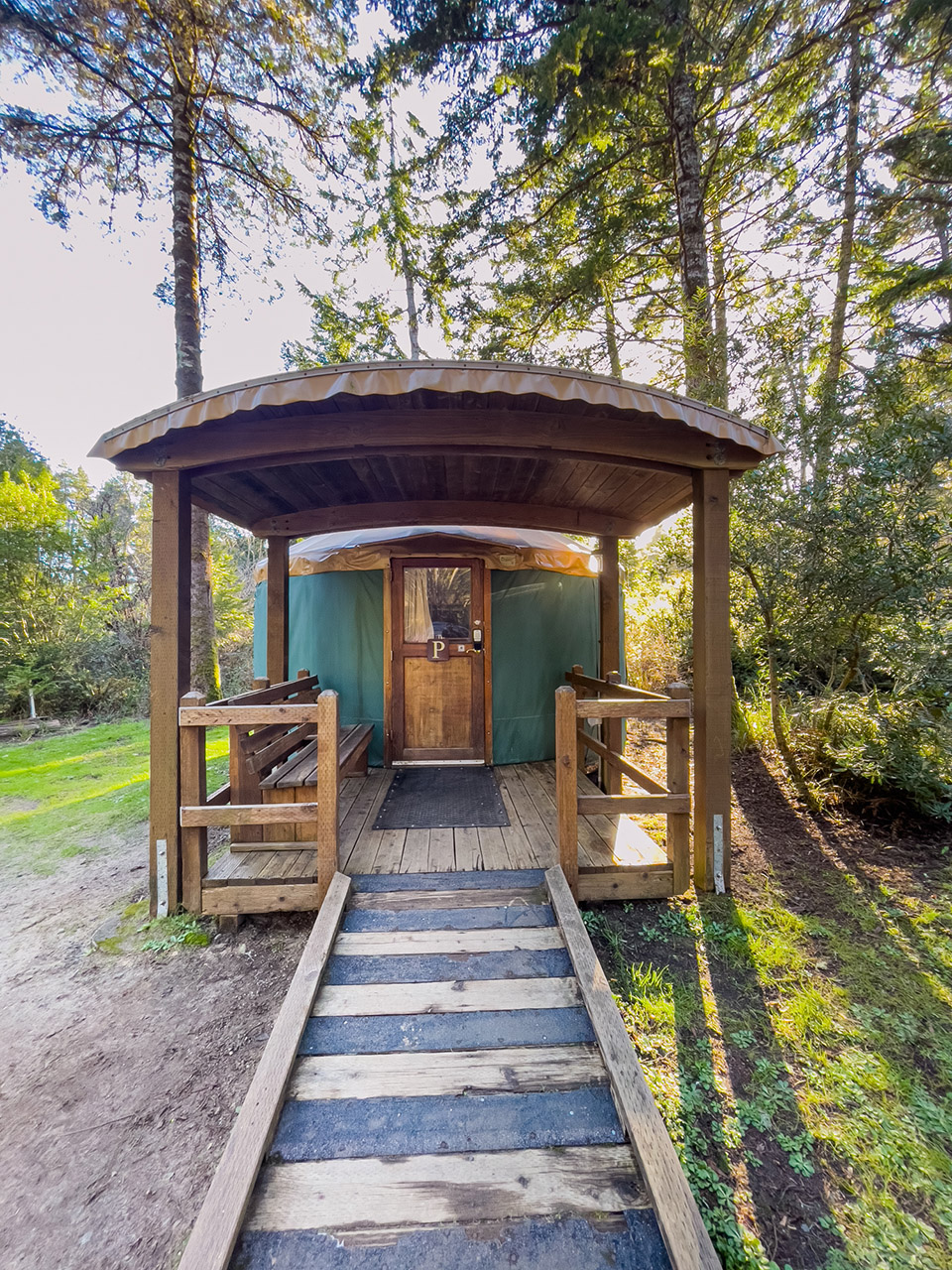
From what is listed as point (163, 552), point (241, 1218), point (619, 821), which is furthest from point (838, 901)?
point (163, 552)

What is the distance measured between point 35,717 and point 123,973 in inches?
293

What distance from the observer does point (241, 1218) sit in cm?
110

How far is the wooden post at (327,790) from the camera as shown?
7.28 feet

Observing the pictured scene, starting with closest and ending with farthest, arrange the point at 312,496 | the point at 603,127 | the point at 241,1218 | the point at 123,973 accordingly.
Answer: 1. the point at 241,1218
2. the point at 123,973
3. the point at 312,496
4. the point at 603,127

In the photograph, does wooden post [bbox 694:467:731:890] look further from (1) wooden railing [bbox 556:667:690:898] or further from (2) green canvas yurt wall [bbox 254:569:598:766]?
(2) green canvas yurt wall [bbox 254:569:598:766]

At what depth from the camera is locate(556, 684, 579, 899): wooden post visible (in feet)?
7.30

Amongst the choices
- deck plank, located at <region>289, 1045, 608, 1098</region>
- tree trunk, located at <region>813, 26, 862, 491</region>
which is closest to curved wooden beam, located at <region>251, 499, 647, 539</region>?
tree trunk, located at <region>813, 26, 862, 491</region>

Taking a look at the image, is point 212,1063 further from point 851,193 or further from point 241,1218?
point 851,193

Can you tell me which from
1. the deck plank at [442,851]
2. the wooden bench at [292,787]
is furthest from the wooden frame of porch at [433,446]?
the deck plank at [442,851]

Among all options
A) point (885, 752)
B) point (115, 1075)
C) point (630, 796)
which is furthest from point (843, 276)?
point (115, 1075)

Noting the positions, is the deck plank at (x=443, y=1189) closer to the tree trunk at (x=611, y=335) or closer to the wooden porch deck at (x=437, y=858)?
the wooden porch deck at (x=437, y=858)

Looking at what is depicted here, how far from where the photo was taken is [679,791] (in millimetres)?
2402

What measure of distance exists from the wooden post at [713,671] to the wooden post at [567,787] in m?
0.72

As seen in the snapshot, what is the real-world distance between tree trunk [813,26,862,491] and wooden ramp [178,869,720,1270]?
11.8 feet
